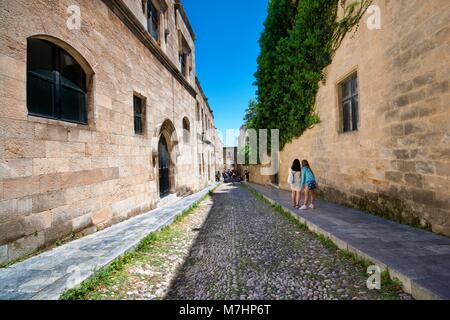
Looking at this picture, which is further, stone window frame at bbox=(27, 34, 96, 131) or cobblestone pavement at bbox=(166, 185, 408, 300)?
stone window frame at bbox=(27, 34, 96, 131)

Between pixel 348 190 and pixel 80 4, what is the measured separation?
7697mm

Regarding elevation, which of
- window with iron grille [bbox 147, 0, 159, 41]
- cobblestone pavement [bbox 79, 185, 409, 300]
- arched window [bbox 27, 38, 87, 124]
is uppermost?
window with iron grille [bbox 147, 0, 159, 41]

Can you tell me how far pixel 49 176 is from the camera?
356 centimetres

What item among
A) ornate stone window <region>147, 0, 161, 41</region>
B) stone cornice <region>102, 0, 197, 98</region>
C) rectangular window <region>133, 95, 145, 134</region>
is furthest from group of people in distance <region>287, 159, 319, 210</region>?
ornate stone window <region>147, 0, 161, 41</region>

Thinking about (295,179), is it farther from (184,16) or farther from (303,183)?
(184,16)

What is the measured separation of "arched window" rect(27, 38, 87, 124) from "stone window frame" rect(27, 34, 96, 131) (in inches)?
2.3

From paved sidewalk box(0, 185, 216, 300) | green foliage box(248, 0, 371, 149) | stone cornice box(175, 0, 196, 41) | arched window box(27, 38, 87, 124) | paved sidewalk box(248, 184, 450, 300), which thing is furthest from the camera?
stone cornice box(175, 0, 196, 41)

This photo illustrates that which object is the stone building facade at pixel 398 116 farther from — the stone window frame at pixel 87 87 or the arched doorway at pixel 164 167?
the arched doorway at pixel 164 167

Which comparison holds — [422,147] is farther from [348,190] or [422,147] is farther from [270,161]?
[270,161]

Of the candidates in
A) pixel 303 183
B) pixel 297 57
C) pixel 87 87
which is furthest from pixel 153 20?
pixel 303 183

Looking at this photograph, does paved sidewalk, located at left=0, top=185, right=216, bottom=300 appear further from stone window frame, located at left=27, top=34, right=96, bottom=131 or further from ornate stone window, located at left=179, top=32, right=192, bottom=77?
ornate stone window, located at left=179, top=32, right=192, bottom=77

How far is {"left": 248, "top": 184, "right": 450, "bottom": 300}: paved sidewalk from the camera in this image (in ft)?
7.09

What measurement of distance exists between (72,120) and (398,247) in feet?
18.8
